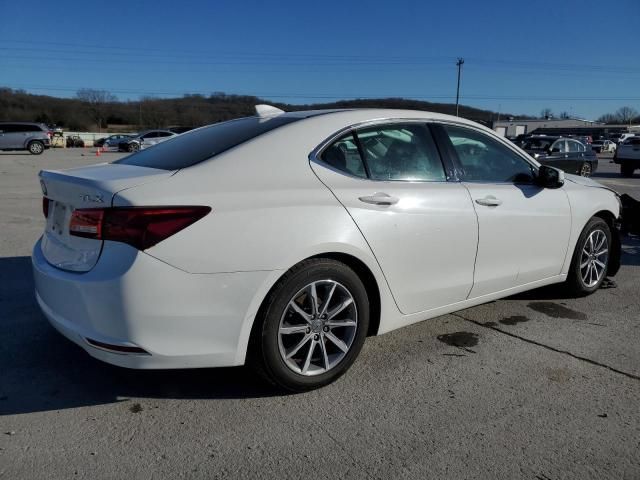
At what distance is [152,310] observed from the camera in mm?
2486

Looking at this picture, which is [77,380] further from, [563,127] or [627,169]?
[563,127]

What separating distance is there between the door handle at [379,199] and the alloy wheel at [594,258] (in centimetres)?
235

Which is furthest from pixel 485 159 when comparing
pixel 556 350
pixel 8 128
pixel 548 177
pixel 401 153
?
pixel 8 128

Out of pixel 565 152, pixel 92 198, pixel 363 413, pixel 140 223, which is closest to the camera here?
pixel 140 223

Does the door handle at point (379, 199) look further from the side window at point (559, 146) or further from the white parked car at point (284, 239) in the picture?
the side window at point (559, 146)

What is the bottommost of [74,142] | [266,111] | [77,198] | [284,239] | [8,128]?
[284,239]

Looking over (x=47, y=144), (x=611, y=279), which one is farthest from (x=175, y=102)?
(x=611, y=279)

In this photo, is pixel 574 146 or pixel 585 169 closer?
pixel 574 146

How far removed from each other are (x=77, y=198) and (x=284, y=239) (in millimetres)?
1064

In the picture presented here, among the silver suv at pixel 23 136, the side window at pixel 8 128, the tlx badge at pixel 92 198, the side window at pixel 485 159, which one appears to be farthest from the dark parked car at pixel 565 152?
the side window at pixel 8 128

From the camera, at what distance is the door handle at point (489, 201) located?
3664 millimetres

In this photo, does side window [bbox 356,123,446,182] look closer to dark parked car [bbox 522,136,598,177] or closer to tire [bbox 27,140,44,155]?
dark parked car [bbox 522,136,598,177]

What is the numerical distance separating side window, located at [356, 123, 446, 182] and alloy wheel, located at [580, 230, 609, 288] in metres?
1.94

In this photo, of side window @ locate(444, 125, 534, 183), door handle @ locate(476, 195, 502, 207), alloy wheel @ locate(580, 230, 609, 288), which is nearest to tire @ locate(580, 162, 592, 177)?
alloy wheel @ locate(580, 230, 609, 288)
